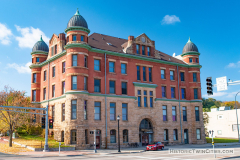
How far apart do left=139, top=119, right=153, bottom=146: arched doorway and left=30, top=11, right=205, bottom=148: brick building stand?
18 centimetres

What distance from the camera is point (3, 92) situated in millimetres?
44844

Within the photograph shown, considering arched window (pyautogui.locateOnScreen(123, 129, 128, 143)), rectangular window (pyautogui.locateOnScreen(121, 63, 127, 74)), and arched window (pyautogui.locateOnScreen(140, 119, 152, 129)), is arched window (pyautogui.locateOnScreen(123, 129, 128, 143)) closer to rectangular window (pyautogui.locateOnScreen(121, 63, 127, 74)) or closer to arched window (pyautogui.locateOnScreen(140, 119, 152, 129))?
arched window (pyautogui.locateOnScreen(140, 119, 152, 129))

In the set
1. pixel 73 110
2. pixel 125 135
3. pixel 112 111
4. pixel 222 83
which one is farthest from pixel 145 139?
pixel 222 83

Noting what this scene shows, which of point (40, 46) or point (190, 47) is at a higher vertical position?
point (40, 46)

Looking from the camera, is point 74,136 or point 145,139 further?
point 145,139

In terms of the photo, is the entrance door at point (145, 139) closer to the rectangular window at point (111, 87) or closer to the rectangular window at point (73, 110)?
the rectangular window at point (111, 87)

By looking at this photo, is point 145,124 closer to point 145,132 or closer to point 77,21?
point 145,132

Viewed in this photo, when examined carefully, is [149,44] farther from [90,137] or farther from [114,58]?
[90,137]

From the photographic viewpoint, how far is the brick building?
4053cm

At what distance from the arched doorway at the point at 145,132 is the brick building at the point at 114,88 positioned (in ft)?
0.58

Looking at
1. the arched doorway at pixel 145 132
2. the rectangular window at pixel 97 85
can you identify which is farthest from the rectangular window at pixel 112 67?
the arched doorway at pixel 145 132

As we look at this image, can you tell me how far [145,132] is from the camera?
46.3 m

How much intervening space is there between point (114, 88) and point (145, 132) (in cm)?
982

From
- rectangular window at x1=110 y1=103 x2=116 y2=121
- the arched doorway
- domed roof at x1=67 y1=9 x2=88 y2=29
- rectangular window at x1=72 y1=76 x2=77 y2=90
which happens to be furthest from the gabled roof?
the arched doorway
